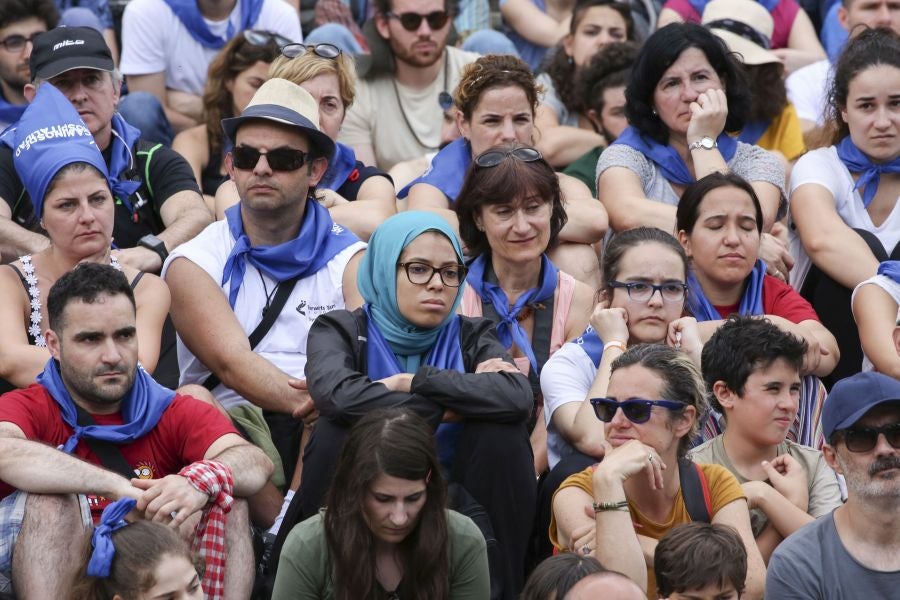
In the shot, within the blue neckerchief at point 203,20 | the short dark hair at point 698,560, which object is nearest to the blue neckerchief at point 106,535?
the short dark hair at point 698,560

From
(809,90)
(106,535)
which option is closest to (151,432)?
(106,535)

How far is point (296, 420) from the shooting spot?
18.5 ft

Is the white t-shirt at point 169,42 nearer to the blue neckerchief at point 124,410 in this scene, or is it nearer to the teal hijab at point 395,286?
the teal hijab at point 395,286

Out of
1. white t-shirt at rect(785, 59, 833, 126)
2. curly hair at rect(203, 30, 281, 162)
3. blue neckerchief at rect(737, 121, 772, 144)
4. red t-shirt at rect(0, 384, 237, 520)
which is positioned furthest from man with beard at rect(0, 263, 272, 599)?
white t-shirt at rect(785, 59, 833, 126)

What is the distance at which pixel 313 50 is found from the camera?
22.9 feet

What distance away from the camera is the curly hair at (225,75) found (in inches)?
286

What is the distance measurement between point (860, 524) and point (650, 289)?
141cm

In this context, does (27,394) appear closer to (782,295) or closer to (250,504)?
(250,504)

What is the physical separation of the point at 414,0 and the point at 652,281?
2601 millimetres

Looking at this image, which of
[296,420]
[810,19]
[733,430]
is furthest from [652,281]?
[810,19]

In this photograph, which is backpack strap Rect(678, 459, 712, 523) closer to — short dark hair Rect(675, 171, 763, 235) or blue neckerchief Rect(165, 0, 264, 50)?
short dark hair Rect(675, 171, 763, 235)

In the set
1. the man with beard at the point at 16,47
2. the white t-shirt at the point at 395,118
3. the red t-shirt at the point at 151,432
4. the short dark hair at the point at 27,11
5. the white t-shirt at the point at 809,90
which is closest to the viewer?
the red t-shirt at the point at 151,432

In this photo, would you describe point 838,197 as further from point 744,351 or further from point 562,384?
point 562,384

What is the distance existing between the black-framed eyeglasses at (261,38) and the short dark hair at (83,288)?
247 centimetres
